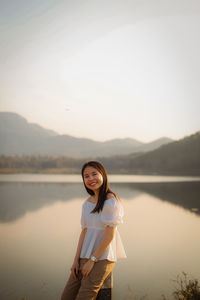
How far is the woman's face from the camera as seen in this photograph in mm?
2180

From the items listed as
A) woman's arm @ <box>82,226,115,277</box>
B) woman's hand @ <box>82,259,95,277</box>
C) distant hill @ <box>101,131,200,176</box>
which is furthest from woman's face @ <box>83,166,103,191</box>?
distant hill @ <box>101,131,200,176</box>

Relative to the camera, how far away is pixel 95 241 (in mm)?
2107

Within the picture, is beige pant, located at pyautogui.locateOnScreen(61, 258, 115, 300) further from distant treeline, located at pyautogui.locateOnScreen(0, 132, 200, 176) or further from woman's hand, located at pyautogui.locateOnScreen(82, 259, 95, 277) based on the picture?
distant treeline, located at pyautogui.locateOnScreen(0, 132, 200, 176)

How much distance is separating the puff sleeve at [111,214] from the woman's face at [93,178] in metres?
0.18

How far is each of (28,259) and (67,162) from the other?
52.8 meters

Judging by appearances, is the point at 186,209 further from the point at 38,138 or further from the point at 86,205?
the point at 38,138

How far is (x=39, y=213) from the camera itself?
958 cm

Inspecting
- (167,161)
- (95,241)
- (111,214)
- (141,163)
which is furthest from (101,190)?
(141,163)

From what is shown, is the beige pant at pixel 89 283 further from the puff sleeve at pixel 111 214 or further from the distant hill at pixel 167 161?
the distant hill at pixel 167 161

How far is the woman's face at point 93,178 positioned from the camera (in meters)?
2.18

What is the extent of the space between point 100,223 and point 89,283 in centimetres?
42

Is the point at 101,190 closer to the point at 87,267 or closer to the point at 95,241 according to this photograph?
the point at 95,241

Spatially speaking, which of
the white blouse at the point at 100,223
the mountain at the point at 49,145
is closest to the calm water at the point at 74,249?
the white blouse at the point at 100,223

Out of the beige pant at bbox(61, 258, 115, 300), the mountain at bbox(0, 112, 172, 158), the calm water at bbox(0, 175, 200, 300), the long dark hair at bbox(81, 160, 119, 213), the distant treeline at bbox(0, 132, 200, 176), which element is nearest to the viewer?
the beige pant at bbox(61, 258, 115, 300)
